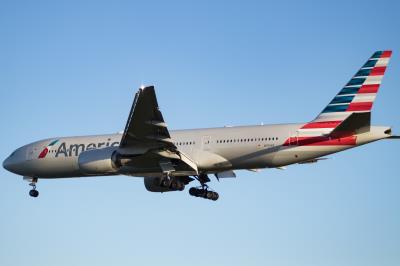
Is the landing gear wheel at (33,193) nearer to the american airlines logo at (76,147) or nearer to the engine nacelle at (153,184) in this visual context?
the american airlines logo at (76,147)

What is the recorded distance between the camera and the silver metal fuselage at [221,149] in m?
40.4

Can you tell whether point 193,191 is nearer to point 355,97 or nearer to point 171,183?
point 171,183

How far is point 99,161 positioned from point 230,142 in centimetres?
705

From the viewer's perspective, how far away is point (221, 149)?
139ft

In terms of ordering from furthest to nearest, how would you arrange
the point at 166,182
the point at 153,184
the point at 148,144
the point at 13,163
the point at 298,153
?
1. the point at 13,163
2. the point at 153,184
3. the point at 166,182
4. the point at 148,144
5. the point at 298,153

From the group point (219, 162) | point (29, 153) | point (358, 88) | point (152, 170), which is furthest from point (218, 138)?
point (29, 153)

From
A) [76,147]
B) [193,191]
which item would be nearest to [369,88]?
[193,191]

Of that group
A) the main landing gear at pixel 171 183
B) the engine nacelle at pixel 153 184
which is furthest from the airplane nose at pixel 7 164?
the main landing gear at pixel 171 183

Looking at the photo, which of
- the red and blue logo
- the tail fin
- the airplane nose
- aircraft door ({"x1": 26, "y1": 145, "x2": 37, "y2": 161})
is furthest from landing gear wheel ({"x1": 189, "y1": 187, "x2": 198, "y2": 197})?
the airplane nose

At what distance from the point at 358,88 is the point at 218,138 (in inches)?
310

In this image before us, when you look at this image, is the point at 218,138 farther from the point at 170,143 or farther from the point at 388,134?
the point at 388,134

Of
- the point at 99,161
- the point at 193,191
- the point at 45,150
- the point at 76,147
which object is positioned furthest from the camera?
the point at 45,150

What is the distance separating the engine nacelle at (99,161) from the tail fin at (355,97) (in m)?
10.0

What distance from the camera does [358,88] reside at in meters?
40.9
